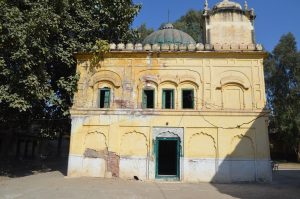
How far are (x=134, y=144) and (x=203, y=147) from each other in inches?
128

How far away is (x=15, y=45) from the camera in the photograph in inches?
554

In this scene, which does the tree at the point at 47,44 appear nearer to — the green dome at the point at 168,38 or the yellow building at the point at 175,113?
the yellow building at the point at 175,113

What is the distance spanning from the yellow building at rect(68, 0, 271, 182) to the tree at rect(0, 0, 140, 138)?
122cm

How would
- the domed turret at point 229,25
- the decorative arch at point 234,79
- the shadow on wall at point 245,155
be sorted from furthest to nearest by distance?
the domed turret at point 229,25 → the decorative arch at point 234,79 → the shadow on wall at point 245,155

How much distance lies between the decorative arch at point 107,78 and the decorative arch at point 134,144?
257 cm

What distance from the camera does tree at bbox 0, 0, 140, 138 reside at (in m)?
14.1

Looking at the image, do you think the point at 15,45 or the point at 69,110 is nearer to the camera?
the point at 15,45

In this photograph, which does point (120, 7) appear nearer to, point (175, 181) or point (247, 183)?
point (175, 181)

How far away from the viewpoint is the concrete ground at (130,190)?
10844mm

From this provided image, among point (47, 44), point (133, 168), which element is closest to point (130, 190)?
point (133, 168)

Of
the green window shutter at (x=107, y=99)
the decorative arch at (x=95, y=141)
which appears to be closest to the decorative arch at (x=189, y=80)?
the green window shutter at (x=107, y=99)

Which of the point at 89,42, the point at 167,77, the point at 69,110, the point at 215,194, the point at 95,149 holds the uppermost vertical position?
the point at 89,42

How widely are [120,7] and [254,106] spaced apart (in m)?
8.90

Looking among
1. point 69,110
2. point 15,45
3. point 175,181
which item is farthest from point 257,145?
point 15,45
